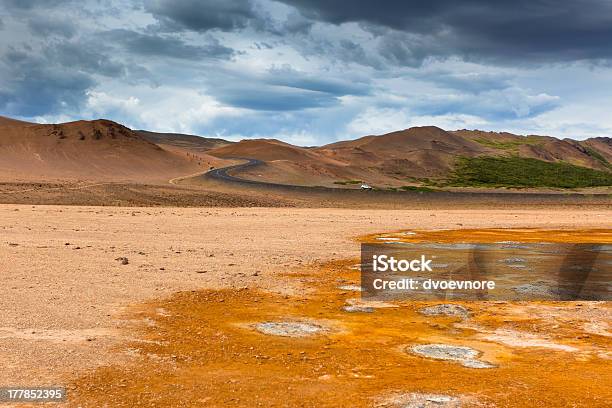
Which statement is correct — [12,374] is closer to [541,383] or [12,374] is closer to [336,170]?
[541,383]

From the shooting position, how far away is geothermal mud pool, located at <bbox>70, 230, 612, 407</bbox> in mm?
9828

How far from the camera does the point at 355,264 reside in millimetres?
24109

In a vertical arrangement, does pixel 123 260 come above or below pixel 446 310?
above

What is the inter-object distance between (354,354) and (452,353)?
6.14 feet

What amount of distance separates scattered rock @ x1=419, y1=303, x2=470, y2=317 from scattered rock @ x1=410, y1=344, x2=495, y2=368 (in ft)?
9.73

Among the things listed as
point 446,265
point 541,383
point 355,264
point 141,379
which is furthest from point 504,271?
point 141,379

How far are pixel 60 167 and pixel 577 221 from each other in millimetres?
73332

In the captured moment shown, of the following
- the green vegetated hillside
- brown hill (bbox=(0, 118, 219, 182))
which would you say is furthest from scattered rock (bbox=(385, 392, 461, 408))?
the green vegetated hillside

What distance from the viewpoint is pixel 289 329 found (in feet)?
45.5

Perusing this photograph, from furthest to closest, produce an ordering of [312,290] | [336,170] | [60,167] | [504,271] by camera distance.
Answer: [336,170] < [60,167] < [504,271] < [312,290]

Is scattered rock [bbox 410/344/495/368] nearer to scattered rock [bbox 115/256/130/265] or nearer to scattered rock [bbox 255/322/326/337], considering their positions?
scattered rock [bbox 255/322/326/337]

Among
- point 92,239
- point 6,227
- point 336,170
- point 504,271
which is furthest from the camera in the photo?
point 336,170

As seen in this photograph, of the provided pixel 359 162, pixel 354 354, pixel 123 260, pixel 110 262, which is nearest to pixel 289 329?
pixel 354 354

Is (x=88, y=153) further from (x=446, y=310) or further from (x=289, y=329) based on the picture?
(x=289, y=329)
